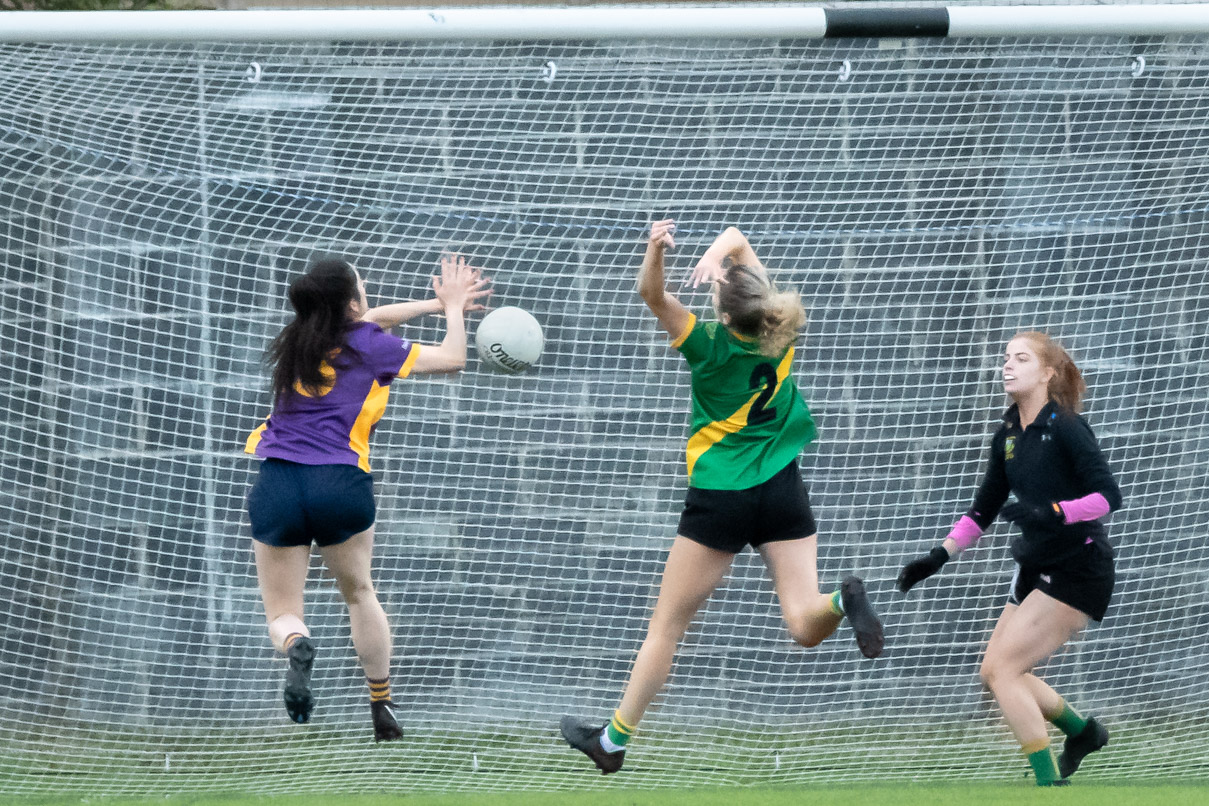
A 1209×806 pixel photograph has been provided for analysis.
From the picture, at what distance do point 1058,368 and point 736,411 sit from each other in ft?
4.60

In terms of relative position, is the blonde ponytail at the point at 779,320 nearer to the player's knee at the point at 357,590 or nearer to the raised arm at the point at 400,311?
the raised arm at the point at 400,311

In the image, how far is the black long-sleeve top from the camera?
15.5 feet

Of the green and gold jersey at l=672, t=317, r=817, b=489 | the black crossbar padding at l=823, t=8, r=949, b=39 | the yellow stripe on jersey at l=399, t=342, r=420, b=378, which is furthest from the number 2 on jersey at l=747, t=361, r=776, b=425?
the black crossbar padding at l=823, t=8, r=949, b=39

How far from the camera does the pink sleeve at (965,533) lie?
195 inches

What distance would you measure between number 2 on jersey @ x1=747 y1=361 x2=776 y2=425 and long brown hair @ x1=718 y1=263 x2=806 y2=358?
7cm

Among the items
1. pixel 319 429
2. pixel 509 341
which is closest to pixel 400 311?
pixel 509 341

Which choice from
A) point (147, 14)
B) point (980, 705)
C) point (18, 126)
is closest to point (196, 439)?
point (18, 126)

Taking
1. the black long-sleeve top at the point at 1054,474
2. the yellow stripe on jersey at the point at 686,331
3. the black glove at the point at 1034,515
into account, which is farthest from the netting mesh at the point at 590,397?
the yellow stripe on jersey at the point at 686,331

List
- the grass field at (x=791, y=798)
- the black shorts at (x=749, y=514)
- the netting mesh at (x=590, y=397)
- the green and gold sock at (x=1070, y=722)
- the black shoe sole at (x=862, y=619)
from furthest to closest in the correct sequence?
the netting mesh at (x=590, y=397), the green and gold sock at (x=1070, y=722), the grass field at (x=791, y=798), the black shorts at (x=749, y=514), the black shoe sole at (x=862, y=619)

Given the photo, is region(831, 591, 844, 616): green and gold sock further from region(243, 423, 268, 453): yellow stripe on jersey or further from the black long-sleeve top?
region(243, 423, 268, 453): yellow stripe on jersey

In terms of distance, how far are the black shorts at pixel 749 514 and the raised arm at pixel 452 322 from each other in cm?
91

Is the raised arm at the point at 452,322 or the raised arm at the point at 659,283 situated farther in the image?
the raised arm at the point at 452,322

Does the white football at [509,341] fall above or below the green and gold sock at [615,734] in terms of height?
above

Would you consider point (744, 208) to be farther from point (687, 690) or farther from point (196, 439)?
point (196, 439)
